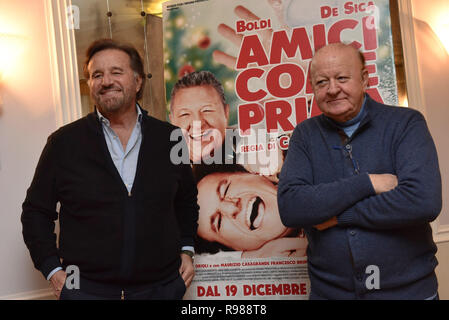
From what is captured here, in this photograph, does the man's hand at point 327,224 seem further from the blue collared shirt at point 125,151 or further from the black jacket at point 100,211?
the blue collared shirt at point 125,151

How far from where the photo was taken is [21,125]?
2400 mm

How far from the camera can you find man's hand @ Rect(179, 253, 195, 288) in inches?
80.7

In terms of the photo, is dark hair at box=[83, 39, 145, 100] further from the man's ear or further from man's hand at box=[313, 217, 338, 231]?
man's hand at box=[313, 217, 338, 231]

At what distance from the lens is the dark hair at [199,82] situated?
259cm

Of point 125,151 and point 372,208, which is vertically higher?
point 125,151

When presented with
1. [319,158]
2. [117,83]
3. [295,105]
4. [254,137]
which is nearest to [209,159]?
[254,137]

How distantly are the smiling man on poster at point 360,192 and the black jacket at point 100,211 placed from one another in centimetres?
57

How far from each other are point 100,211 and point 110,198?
0.07 meters

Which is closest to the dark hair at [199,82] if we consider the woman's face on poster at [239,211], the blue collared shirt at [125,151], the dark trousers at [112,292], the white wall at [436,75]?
the woman's face on poster at [239,211]

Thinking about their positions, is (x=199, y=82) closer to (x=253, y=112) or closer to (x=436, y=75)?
(x=253, y=112)

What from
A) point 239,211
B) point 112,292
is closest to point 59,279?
point 112,292

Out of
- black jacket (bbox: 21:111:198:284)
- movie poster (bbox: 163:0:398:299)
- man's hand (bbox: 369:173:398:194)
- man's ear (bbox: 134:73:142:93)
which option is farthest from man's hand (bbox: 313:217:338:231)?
man's ear (bbox: 134:73:142:93)

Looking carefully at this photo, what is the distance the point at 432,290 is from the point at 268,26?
169 cm

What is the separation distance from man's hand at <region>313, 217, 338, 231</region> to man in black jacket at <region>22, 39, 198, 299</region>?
2.22ft
